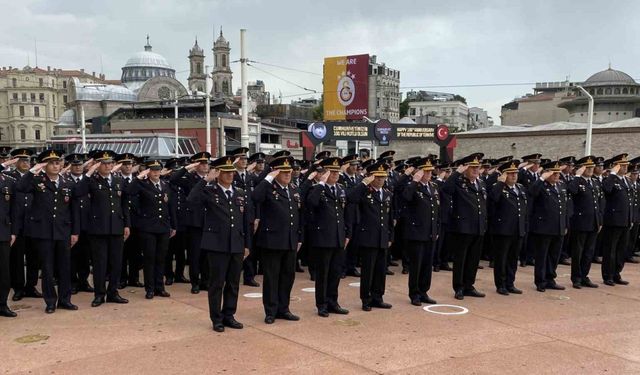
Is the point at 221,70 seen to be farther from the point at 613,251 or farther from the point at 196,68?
the point at 613,251

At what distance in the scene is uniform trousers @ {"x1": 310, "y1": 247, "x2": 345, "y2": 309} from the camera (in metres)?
6.29

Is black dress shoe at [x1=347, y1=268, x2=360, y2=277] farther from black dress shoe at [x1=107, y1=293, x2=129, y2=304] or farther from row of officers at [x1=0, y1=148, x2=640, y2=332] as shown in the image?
black dress shoe at [x1=107, y1=293, x2=129, y2=304]

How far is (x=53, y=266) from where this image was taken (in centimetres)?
653

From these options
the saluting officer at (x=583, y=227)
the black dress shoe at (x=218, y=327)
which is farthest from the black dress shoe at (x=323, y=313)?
the saluting officer at (x=583, y=227)

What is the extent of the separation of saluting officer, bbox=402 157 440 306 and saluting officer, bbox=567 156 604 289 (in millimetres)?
2526

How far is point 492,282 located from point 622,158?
297 cm

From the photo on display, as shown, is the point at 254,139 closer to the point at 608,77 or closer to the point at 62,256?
the point at 608,77

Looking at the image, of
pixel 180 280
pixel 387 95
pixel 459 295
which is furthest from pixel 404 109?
pixel 459 295

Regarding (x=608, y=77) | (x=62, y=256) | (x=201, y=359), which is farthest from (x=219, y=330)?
(x=608, y=77)

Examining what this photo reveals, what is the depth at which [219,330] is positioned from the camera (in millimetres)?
5559

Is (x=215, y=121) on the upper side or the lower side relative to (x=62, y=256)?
upper

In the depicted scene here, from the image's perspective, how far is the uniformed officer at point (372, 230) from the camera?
6520 millimetres

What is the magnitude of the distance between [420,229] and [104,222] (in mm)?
3799

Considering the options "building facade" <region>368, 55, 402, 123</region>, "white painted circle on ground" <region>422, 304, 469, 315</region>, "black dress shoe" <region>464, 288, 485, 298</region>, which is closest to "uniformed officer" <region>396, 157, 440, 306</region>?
"white painted circle on ground" <region>422, 304, 469, 315</region>
